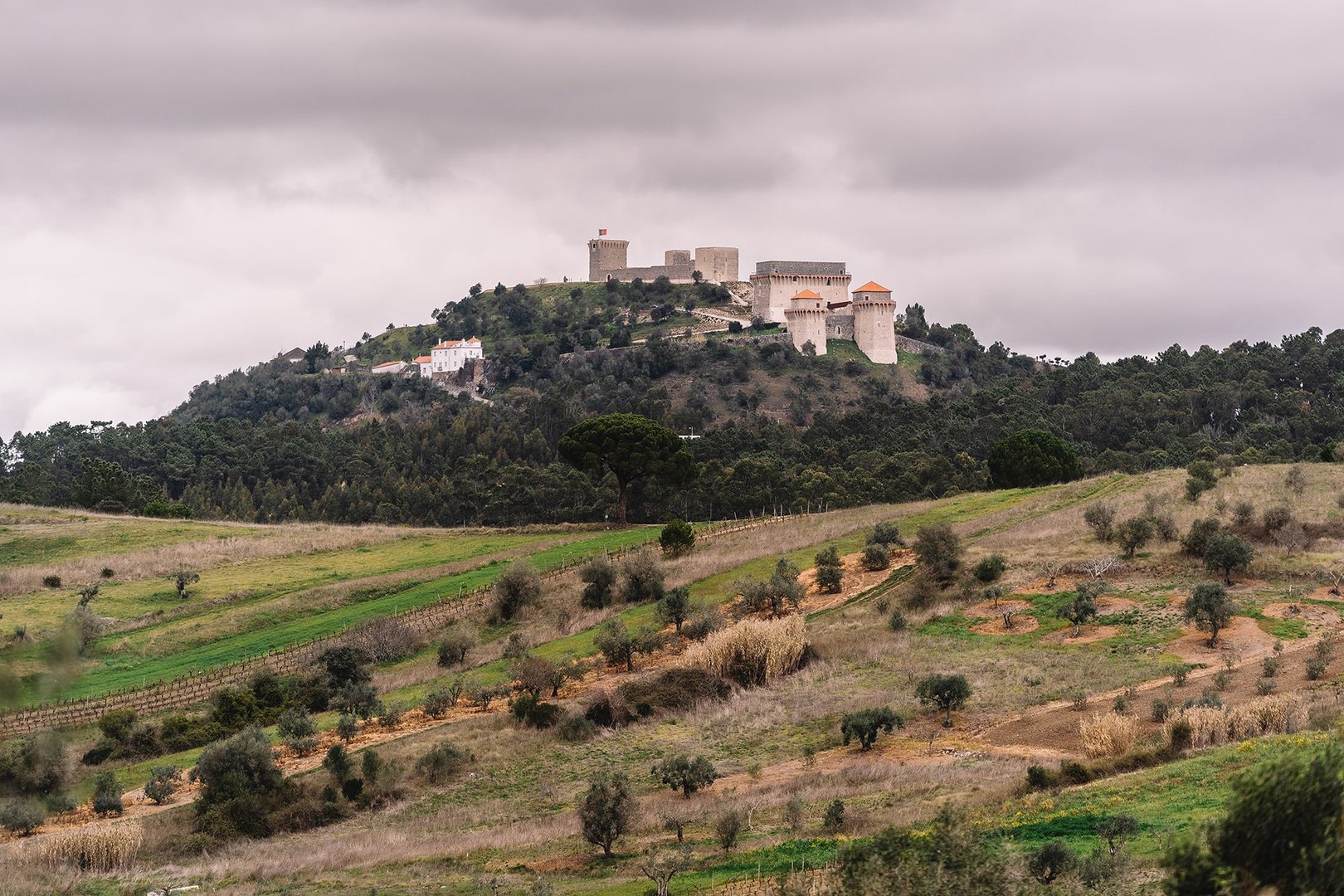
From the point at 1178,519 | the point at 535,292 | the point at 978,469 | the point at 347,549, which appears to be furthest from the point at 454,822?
the point at 535,292

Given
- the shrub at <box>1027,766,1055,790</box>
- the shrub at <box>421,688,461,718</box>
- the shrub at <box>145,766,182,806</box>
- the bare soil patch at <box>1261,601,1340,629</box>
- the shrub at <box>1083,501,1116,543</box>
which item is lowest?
the shrub at <box>145,766,182,806</box>

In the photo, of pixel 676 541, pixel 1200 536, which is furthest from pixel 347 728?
pixel 1200 536

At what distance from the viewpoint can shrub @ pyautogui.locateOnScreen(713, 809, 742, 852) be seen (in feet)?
63.3

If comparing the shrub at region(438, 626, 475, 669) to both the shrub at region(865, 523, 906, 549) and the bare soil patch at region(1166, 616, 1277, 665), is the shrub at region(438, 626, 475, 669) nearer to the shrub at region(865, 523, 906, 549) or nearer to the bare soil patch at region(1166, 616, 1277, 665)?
the shrub at region(865, 523, 906, 549)

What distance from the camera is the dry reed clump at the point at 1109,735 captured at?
22.0 metres

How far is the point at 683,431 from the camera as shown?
4316 inches

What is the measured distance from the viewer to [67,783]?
27.7 metres

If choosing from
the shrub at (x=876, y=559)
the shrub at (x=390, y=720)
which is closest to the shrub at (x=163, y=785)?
the shrub at (x=390, y=720)

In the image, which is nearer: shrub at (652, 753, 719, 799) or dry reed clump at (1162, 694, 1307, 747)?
dry reed clump at (1162, 694, 1307, 747)

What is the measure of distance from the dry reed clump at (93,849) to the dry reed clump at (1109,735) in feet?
52.1

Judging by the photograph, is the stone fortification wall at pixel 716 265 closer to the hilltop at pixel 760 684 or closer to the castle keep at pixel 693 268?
the castle keep at pixel 693 268

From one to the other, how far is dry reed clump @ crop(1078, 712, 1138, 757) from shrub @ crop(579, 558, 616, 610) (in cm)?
2131

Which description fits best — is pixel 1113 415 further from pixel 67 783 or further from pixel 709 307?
pixel 67 783

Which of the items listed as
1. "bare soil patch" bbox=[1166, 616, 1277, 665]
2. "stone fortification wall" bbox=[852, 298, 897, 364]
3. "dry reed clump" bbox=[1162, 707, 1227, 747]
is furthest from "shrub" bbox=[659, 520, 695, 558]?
A: "stone fortification wall" bbox=[852, 298, 897, 364]
